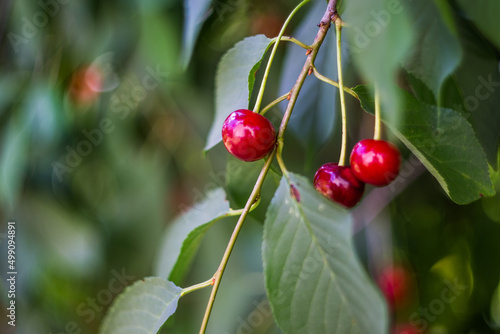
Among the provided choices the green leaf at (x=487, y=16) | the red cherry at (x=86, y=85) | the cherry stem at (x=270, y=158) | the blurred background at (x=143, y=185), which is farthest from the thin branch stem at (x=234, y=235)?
the red cherry at (x=86, y=85)

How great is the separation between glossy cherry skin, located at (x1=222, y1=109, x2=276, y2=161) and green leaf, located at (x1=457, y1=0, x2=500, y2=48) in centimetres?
24

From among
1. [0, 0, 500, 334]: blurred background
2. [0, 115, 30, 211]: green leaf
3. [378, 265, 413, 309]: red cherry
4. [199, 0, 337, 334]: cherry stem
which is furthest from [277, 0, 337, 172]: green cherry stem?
[0, 115, 30, 211]: green leaf

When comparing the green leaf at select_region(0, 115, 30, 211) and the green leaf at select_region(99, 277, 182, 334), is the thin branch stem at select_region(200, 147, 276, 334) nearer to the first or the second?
the green leaf at select_region(99, 277, 182, 334)

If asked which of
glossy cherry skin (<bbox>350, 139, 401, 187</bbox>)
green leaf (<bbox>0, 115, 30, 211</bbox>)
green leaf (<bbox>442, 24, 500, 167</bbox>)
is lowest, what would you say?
green leaf (<bbox>442, 24, 500, 167</bbox>)

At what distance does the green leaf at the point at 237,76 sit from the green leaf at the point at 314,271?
0.13 meters

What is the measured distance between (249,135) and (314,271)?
0.45 ft

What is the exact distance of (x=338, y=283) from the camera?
14.8 inches

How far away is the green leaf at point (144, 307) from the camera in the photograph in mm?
490

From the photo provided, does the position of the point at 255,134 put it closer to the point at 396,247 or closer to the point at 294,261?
the point at 294,261

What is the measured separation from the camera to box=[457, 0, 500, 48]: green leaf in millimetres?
480

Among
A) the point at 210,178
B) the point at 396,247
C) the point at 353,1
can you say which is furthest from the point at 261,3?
the point at 353,1

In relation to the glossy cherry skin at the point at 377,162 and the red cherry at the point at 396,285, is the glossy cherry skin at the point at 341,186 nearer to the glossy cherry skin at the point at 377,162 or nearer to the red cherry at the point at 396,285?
the glossy cherry skin at the point at 377,162

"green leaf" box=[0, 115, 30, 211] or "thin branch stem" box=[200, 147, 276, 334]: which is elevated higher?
"green leaf" box=[0, 115, 30, 211]

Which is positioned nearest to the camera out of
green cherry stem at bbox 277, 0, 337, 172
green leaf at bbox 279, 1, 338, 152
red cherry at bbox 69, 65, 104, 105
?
green cherry stem at bbox 277, 0, 337, 172
